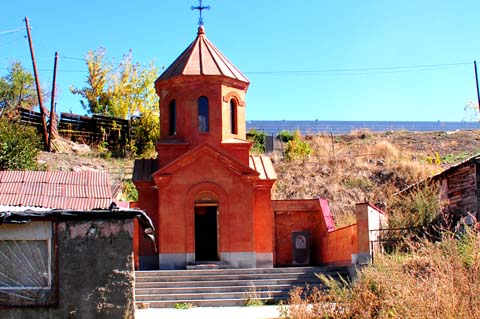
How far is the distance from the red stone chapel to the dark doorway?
1.5 inches

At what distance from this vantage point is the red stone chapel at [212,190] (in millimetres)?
24516

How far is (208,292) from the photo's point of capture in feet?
67.6

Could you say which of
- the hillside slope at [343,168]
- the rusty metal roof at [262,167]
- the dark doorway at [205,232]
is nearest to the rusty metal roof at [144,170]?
the dark doorway at [205,232]

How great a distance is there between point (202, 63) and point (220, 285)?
9.43 metres

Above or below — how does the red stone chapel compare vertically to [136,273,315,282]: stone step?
above

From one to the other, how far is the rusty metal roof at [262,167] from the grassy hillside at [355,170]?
17.3 ft

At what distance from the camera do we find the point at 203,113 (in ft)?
86.4

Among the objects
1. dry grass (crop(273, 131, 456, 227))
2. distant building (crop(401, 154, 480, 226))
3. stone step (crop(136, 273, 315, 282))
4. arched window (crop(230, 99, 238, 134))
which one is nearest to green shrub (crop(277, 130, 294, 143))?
dry grass (crop(273, 131, 456, 227))

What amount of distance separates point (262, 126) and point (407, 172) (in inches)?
648

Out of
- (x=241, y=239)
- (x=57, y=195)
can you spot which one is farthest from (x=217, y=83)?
(x=57, y=195)

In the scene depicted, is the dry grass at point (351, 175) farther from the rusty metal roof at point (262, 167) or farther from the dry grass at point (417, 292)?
the dry grass at point (417, 292)

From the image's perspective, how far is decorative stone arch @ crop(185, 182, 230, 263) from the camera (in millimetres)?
24484

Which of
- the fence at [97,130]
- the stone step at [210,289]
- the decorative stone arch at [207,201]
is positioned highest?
the fence at [97,130]

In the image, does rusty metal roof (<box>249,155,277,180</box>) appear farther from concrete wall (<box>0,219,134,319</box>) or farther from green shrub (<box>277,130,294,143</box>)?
green shrub (<box>277,130,294,143</box>)
